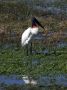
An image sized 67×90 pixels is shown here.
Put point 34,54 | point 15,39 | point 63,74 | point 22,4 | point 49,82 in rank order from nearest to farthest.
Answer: point 49,82 < point 63,74 < point 34,54 < point 15,39 < point 22,4

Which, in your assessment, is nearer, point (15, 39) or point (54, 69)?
point (54, 69)

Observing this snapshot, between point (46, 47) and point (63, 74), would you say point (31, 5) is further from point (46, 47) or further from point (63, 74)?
point (63, 74)

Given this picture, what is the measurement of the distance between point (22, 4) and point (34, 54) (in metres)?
15.2

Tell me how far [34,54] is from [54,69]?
105 inches

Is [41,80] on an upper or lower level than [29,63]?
upper

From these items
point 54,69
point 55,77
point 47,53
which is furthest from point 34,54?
point 55,77

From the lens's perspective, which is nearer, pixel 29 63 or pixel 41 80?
pixel 41 80

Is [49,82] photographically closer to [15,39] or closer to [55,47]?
[55,47]

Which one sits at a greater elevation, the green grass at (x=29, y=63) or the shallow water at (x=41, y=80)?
the shallow water at (x=41, y=80)

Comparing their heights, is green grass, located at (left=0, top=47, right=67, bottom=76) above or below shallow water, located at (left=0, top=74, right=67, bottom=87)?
below

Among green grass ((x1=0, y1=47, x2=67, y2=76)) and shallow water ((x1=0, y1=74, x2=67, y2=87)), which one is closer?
shallow water ((x1=0, y1=74, x2=67, y2=87))

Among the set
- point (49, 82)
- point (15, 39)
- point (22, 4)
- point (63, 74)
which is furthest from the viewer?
point (22, 4)

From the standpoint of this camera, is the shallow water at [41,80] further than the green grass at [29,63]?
No

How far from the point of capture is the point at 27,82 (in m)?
13.4
